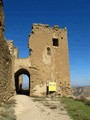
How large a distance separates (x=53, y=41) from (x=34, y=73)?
4.87m

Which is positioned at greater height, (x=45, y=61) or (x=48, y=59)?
(x=48, y=59)

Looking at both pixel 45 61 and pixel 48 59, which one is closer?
pixel 45 61

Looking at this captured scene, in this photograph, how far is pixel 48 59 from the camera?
25.0 meters

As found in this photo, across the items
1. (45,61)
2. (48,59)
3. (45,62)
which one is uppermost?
(48,59)

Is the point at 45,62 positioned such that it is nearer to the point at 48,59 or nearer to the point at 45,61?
the point at 45,61

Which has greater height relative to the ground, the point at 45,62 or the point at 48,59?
the point at 48,59

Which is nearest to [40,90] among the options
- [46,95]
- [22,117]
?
[46,95]

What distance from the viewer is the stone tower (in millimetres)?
24250

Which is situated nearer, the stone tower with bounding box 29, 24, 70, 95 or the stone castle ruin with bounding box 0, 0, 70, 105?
the stone castle ruin with bounding box 0, 0, 70, 105

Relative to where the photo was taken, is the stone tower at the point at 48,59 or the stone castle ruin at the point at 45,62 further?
the stone tower at the point at 48,59

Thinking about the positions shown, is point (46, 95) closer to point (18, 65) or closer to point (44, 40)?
point (18, 65)

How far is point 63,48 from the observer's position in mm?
26062

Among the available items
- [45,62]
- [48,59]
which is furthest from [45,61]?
[48,59]

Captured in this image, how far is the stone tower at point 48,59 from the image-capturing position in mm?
24250
